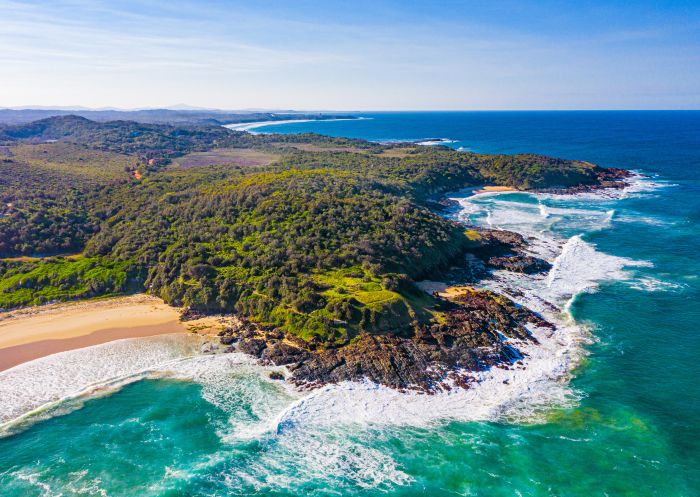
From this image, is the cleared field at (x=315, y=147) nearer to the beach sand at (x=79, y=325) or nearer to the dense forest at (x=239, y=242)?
the dense forest at (x=239, y=242)

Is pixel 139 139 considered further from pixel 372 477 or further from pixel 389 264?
pixel 372 477

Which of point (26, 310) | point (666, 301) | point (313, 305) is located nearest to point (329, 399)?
point (313, 305)

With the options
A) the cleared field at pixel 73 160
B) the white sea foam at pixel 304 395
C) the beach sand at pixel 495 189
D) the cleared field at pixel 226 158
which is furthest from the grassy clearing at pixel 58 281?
the beach sand at pixel 495 189

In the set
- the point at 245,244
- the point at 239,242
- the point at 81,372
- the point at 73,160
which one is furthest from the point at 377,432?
the point at 73,160

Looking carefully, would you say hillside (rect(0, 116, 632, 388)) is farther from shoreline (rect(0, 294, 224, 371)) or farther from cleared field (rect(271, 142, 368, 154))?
cleared field (rect(271, 142, 368, 154))

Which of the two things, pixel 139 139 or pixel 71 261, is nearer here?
pixel 71 261

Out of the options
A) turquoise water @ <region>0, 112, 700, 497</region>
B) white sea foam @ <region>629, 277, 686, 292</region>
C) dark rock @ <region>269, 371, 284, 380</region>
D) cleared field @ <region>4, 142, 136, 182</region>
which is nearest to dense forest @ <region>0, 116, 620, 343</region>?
cleared field @ <region>4, 142, 136, 182</region>
